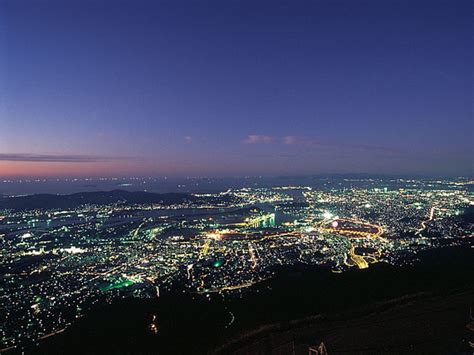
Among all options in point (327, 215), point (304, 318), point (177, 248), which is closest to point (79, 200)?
point (177, 248)

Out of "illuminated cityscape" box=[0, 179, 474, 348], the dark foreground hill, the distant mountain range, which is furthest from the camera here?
the distant mountain range

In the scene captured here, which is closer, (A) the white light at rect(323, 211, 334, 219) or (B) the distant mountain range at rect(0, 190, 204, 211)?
(A) the white light at rect(323, 211, 334, 219)

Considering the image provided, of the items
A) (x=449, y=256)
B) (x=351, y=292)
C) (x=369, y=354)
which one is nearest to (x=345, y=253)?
(x=449, y=256)

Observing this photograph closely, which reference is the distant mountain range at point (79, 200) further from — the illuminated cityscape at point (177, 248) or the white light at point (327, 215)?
the white light at point (327, 215)

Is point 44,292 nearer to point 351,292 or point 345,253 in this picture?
point 351,292

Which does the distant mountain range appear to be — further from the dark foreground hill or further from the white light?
the dark foreground hill

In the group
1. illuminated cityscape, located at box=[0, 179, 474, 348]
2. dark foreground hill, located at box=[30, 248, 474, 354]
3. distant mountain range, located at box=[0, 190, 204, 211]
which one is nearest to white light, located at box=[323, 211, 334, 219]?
illuminated cityscape, located at box=[0, 179, 474, 348]

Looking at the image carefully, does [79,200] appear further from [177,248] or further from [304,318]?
[304,318]
